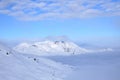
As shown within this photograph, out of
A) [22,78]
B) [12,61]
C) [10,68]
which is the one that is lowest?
[22,78]

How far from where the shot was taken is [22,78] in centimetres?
1448

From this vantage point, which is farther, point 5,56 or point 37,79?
point 5,56

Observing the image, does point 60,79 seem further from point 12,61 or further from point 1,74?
point 1,74

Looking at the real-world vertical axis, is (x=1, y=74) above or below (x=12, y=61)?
below

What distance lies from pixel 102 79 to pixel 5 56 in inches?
399

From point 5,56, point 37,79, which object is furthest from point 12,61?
point 37,79

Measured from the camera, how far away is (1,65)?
50.6 feet

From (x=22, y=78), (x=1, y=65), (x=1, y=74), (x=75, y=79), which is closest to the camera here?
(x=1, y=74)

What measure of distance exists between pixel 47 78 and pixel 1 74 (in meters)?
4.98

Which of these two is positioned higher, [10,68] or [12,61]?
[12,61]

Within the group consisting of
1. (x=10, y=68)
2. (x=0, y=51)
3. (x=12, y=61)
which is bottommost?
(x=10, y=68)

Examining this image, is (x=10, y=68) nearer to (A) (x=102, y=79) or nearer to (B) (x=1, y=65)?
(B) (x=1, y=65)

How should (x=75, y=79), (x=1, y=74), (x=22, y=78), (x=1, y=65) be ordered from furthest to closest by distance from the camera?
(x=75, y=79) → (x=1, y=65) → (x=22, y=78) → (x=1, y=74)

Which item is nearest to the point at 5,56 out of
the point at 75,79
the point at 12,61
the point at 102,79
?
the point at 12,61
